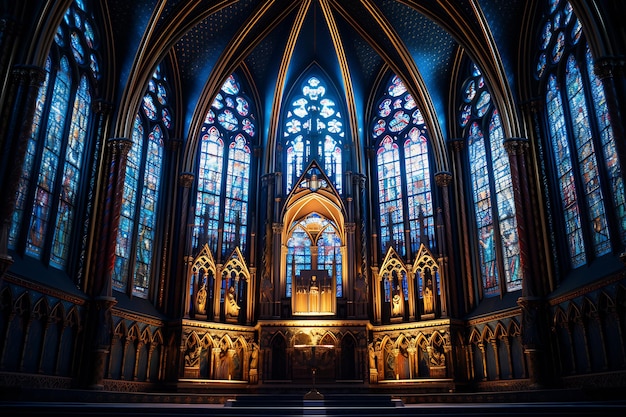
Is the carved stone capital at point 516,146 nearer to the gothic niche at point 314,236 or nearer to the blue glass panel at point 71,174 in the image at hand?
the gothic niche at point 314,236

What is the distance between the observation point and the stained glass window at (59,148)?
1630 cm

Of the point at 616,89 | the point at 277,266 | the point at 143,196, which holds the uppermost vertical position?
the point at 616,89

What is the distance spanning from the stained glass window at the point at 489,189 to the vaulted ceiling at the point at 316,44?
3.79 feet

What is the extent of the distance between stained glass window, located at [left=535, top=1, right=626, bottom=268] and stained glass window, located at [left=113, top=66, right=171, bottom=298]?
14401 mm

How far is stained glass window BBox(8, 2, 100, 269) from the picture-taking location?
16.3 meters

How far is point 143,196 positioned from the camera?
71.0 feet

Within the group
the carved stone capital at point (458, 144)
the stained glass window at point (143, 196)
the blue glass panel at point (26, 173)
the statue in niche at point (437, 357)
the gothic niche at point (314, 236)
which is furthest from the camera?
the carved stone capital at point (458, 144)

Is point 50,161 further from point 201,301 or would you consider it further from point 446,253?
point 446,253

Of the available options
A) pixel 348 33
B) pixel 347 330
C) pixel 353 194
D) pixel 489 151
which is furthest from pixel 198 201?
pixel 489 151

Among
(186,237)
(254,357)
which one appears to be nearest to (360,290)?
(254,357)

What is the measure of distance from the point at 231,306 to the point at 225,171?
19.5 feet

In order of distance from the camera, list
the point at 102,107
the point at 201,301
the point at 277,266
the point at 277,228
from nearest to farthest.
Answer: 1. the point at 102,107
2. the point at 201,301
3. the point at 277,266
4. the point at 277,228

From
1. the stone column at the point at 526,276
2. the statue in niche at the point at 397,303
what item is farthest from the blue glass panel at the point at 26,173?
the stone column at the point at 526,276

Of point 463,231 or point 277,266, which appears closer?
point 463,231
